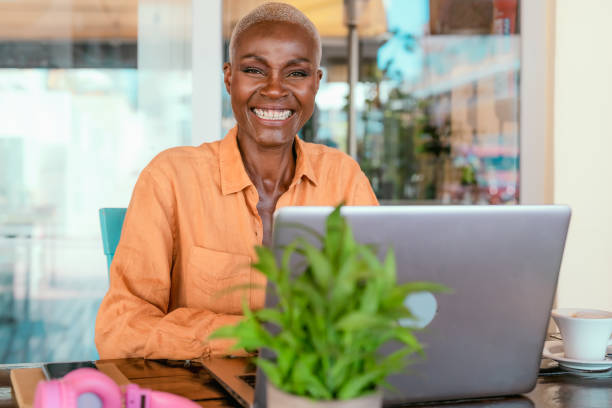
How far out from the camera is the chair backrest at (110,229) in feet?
5.74

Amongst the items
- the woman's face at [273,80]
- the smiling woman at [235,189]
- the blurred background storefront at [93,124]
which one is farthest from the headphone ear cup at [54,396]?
the blurred background storefront at [93,124]

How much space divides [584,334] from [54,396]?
94cm

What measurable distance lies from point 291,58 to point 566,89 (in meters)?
1.88

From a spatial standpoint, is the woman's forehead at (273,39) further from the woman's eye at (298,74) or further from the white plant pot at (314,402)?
the white plant pot at (314,402)

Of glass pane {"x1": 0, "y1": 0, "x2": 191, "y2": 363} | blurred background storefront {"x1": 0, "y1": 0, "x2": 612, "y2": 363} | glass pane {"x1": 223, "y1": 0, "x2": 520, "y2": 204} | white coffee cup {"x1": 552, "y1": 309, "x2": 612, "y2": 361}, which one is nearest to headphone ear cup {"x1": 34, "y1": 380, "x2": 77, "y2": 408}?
white coffee cup {"x1": 552, "y1": 309, "x2": 612, "y2": 361}

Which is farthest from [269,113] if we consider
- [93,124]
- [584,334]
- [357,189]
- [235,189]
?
[93,124]

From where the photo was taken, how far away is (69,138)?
322 cm

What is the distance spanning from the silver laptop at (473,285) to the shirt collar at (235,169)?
910 mm

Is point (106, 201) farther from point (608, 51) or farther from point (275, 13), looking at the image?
point (608, 51)

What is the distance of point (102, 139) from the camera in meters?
3.23

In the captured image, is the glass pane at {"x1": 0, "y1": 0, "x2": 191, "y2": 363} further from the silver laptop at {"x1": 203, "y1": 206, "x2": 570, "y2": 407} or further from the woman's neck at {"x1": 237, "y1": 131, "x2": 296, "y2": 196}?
the silver laptop at {"x1": 203, "y1": 206, "x2": 570, "y2": 407}

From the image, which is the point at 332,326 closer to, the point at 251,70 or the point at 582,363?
the point at 582,363

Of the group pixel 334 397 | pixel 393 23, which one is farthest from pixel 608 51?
pixel 334 397

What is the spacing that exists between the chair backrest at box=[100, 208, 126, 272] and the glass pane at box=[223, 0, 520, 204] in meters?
3.31
